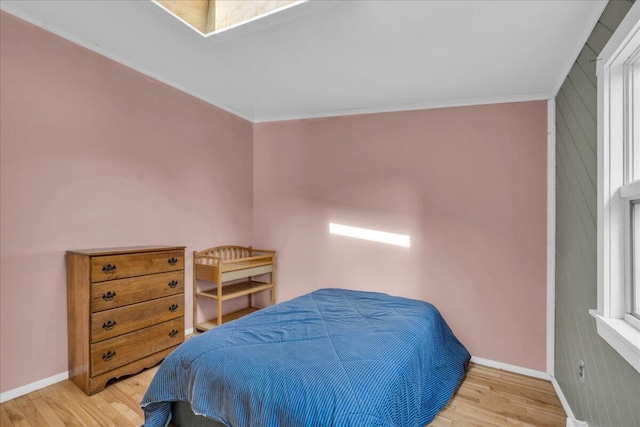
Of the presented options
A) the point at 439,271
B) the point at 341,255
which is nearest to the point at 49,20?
the point at 341,255

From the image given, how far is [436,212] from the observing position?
10.0 ft

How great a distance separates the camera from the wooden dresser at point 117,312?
7.09ft

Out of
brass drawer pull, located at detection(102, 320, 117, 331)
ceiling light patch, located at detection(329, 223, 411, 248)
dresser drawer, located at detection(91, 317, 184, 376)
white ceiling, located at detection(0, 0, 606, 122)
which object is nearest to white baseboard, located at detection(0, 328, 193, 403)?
dresser drawer, located at detection(91, 317, 184, 376)

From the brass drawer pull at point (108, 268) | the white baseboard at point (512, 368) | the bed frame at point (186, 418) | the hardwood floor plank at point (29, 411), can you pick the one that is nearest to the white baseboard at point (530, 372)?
the white baseboard at point (512, 368)

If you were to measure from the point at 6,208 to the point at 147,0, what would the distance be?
153cm

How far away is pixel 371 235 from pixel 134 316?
2.17 meters

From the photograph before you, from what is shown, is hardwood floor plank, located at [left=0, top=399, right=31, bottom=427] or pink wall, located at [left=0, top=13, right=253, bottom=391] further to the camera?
pink wall, located at [left=0, top=13, right=253, bottom=391]

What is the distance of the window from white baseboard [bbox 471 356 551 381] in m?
1.48

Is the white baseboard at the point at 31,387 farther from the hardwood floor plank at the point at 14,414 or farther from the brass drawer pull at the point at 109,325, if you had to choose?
the brass drawer pull at the point at 109,325

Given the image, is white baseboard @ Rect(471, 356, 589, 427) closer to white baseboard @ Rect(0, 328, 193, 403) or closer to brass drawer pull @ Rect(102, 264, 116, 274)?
brass drawer pull @ Rect(102, 264, 116, 274)

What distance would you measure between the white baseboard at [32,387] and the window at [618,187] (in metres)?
3.21

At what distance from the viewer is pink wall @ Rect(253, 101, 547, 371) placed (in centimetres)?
275

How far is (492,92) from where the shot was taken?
9.15ft

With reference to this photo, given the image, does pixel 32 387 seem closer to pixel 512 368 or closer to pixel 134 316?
pixel 134 316
